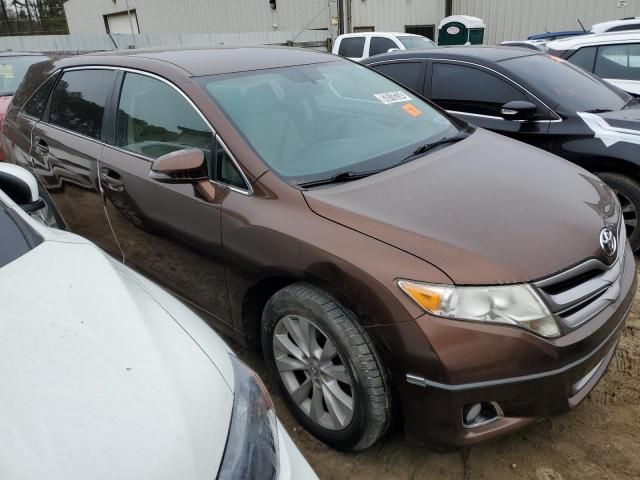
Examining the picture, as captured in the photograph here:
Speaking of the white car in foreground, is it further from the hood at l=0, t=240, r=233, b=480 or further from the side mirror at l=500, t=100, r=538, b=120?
the side mirror at l=500, t=100, r=538, b=120

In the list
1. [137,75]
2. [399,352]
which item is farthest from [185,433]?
[137,75]

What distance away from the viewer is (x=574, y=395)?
180cm

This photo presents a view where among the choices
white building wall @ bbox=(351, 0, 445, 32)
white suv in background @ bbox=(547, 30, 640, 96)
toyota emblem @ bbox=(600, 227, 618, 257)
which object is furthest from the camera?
white building wall @ bbox=(351, 0, 445, 32)

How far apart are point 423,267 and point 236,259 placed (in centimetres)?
87

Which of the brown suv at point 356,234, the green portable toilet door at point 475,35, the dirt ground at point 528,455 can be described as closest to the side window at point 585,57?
the brown suv at point 356,234

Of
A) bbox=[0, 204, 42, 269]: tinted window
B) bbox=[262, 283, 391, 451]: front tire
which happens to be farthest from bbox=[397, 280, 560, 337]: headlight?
bbox=[0, 204, 42, 269]: tinted window

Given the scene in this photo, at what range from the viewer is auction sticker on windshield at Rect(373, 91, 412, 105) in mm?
2855

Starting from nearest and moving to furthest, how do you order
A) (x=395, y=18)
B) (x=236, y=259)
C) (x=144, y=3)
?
1. (x=236, y=259)
2. (x=395, y=18)
3. (x=144, y=3)

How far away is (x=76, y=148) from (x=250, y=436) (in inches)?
95.8

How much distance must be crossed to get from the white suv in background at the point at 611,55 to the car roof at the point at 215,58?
3984mm

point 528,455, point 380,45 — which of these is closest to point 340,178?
point 528,455

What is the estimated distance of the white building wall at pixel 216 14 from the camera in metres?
21.3

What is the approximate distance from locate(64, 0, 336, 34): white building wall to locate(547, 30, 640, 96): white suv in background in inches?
635

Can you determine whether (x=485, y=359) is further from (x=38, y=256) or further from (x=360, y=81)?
(x=360, y=81)
